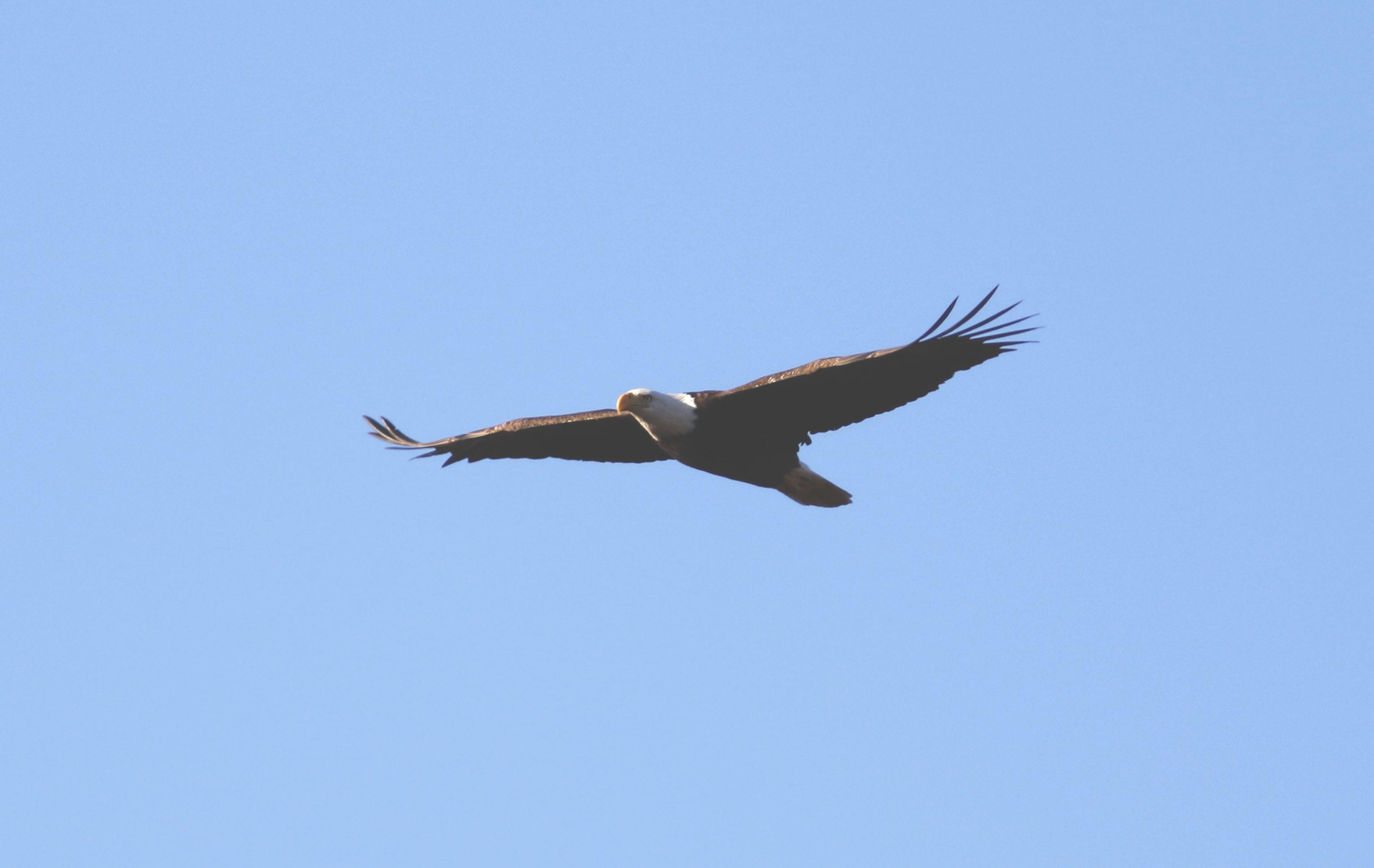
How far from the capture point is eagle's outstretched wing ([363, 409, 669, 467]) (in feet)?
55.4

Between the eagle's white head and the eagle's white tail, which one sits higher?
the eagle's white head

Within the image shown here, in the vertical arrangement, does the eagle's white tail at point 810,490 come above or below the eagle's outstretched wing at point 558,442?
below

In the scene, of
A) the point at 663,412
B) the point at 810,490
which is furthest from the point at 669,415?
the point at 810,490

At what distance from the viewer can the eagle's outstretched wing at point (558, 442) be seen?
1688cm

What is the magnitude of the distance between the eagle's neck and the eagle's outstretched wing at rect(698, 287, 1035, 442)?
0.15 meters

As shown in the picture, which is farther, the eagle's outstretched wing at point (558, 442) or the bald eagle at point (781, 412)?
the eagle's outstretched wing at point (558, 442)

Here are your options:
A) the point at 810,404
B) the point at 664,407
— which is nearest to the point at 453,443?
the point at 664,407

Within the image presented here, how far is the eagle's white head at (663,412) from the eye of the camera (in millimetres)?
15703

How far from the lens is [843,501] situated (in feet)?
53.1

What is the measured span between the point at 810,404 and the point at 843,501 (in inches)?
44.0

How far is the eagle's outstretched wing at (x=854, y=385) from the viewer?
→ 1462cm

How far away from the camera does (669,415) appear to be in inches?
618

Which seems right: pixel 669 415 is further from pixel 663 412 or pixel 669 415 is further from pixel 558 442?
pixel 558 442

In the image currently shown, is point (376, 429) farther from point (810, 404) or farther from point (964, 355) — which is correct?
point (964, 355)
